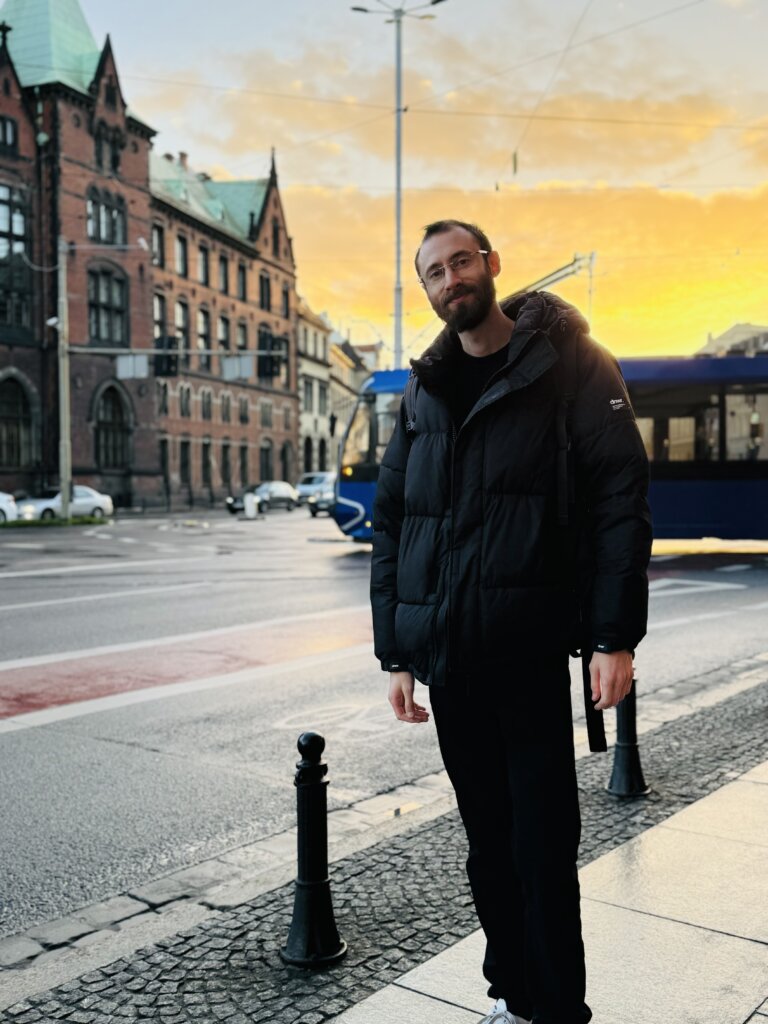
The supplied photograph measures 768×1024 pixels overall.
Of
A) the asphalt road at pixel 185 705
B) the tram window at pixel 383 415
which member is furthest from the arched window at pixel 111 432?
the asphalt road at pixel 185 705

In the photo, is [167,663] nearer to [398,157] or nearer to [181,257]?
[398,157]

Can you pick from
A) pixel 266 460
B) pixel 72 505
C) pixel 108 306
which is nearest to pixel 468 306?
pixel 72 505

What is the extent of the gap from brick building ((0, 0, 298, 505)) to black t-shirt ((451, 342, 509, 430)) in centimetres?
3226

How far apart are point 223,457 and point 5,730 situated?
5249 cm

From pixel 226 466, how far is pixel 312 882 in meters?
56.1

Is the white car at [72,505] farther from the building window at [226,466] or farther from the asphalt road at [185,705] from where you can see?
the asphalt road at [185,705]

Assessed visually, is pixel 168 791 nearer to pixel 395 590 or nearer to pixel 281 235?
pixel 395 590

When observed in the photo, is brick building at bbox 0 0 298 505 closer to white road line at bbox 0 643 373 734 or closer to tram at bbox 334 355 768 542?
tram at bbox 334 355 768 542

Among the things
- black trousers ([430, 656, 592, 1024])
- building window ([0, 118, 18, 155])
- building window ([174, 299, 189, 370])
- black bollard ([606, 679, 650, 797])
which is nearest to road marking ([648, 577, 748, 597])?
black bollard ([606, 679, 650, 797])

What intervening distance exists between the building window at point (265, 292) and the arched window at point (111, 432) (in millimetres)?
18967

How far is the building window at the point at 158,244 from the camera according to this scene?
51000 millimetres

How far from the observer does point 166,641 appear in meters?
10.0

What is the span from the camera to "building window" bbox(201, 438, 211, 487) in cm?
5569

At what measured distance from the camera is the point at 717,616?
11594 millimetres
